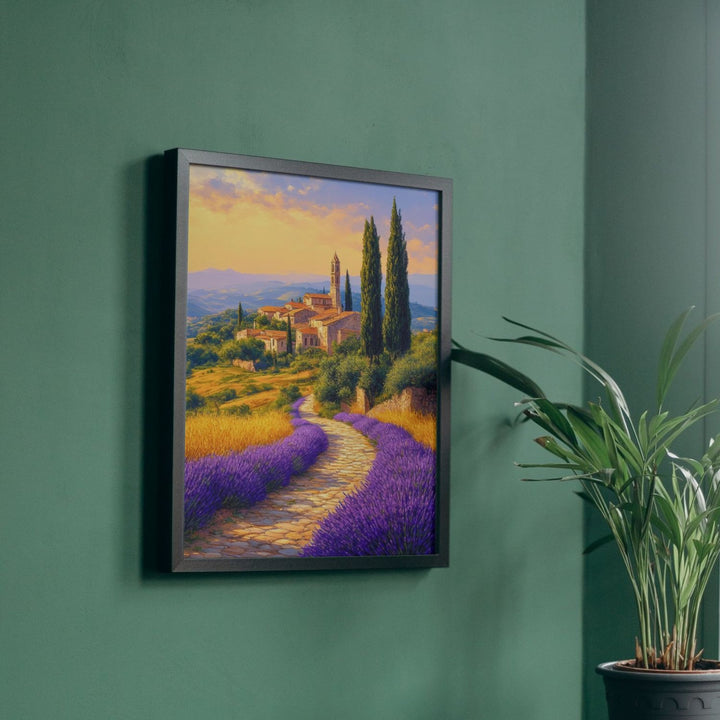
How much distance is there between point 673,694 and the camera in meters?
2.16

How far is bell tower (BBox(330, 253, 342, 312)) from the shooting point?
2475mm

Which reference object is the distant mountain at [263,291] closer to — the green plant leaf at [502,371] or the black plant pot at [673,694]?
the green plant leaf at [502,371]

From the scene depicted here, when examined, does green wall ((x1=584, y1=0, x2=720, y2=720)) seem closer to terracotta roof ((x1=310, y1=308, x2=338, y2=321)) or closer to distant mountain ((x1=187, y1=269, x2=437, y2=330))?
distant mountain ((x1=187, y1=269, x2=437, y2=330))

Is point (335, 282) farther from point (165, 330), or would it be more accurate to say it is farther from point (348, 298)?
point (165, 330)

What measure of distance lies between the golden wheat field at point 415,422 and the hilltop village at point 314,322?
0.66 feet

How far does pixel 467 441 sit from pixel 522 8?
1.15 meters

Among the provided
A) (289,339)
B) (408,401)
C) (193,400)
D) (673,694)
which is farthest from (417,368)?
(673,694)

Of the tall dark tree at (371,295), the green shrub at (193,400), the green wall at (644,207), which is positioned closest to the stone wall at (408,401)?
the tall dark tree at (371,295)

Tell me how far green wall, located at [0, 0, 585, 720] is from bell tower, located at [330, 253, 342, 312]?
264 millimetres

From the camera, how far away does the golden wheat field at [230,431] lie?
7.55 feet

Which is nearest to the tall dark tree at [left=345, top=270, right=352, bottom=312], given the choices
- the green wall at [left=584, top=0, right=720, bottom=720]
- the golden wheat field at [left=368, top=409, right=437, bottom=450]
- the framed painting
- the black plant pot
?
the framed painting

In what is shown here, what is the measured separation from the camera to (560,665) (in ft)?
8.76

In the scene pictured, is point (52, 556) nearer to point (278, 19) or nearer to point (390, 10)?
point (278, 19)

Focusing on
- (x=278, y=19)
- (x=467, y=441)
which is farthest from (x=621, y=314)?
(x=278, y=19)
